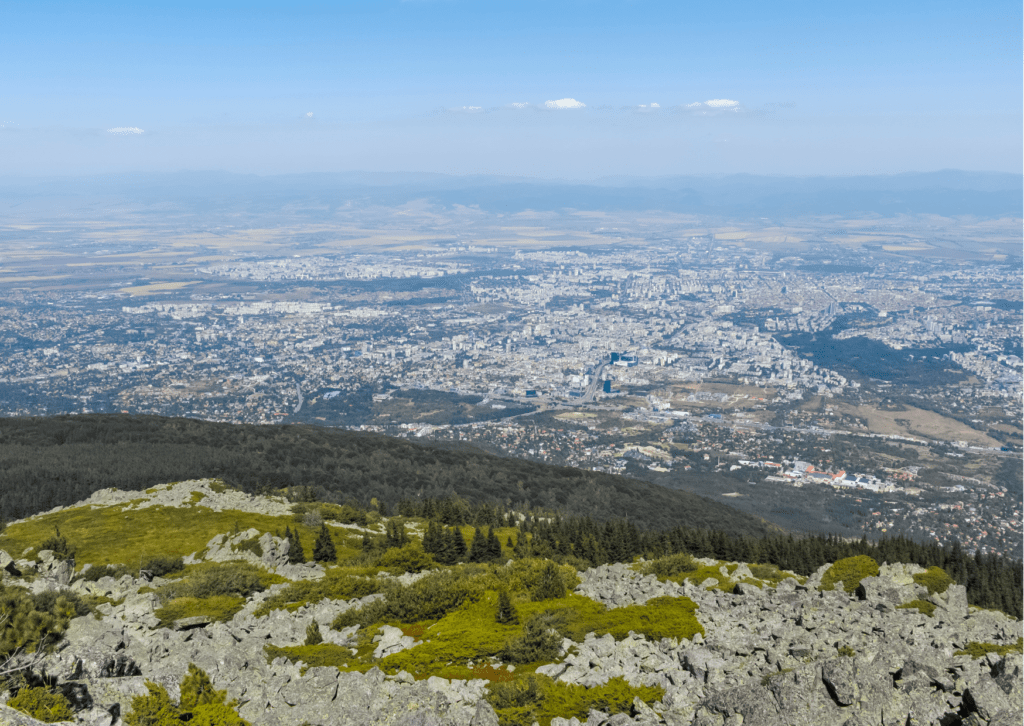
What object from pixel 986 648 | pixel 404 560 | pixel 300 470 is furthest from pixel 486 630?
pixel 300 470

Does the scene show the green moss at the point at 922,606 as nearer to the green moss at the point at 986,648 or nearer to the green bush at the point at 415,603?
the green moss at the point at 986,648

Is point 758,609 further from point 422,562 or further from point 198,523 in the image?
point 198,523

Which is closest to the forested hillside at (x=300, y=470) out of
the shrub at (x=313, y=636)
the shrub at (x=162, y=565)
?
the shrub at (x=162, y=565)

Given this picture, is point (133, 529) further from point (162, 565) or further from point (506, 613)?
point (506, 613)

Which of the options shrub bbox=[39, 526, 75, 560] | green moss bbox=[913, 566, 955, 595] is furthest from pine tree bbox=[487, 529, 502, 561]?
shrub bbox=[39, 526, 75, 560]

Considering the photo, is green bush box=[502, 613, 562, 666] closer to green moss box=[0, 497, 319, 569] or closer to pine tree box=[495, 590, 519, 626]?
pine tree box=[495, 590, 519, 626]

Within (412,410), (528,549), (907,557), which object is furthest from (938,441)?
(528,549)

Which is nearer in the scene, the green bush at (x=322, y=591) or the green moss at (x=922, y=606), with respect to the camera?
the green moss at (x=922, y=606)
